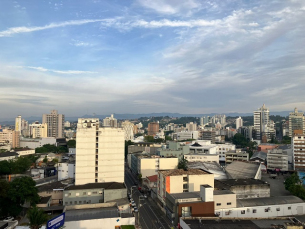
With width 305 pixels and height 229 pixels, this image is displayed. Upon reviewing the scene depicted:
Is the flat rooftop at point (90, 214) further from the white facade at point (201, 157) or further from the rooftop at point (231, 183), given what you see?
the white facade at point (201, 157)

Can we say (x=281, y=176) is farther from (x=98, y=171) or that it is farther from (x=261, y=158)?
(x=98, y=171)

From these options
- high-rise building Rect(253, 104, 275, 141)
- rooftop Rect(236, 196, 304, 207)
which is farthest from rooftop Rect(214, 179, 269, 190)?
high-rise building Rect(253, 104, 275, 141)

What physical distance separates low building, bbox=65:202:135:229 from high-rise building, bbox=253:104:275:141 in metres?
101

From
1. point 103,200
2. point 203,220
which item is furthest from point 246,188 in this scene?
point 103,200

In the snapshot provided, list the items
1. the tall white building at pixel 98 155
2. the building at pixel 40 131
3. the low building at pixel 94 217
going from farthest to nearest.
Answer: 1. the building at pixel 40 131
2. the tall white building at pixel 98 155
3. the low building at pixel 94 217

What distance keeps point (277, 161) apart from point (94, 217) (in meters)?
51.5

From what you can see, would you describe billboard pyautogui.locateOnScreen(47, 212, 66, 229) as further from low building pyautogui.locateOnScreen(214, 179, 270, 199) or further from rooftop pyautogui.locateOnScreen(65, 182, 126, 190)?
low building pyautogui.locateOnScreen(214, 179, 270, 199)

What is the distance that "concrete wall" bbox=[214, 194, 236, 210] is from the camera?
27942 mm

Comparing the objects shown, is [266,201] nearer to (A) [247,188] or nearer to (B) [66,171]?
(A) [247,188]

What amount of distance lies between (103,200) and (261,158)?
5096 cm

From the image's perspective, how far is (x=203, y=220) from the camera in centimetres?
2308

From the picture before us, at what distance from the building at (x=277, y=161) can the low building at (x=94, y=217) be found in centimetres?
4712

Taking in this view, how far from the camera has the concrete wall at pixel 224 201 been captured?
27942mm

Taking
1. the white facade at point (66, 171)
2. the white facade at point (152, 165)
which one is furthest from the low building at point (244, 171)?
the white facade at point (66, 171)
